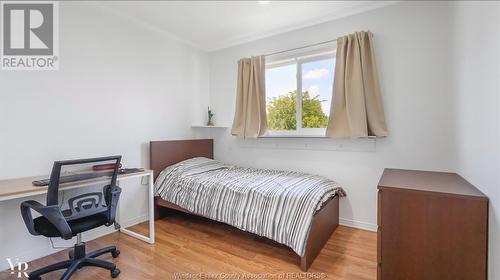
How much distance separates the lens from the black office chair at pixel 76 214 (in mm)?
1560

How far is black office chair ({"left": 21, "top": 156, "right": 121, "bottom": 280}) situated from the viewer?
5.12 ft

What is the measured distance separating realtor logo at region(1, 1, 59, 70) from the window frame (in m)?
2.46

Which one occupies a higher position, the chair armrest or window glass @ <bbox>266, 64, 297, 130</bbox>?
window glass @ <bbox>266, 64, 297, 130</bbox>

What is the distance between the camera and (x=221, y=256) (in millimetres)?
2105

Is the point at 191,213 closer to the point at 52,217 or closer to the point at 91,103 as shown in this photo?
the point at 52,217

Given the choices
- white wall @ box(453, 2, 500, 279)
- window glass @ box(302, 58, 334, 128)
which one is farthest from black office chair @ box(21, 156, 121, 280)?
white wall @ box(453, 2, 500, 279)

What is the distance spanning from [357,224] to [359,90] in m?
1.53

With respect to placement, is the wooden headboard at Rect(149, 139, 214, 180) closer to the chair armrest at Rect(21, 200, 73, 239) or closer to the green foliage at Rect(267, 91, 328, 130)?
the green foliage at Rect(267, 91, 328, 130)

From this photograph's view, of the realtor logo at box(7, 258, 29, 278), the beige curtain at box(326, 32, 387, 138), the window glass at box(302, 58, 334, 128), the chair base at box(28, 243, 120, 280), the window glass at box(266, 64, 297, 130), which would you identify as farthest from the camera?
the window glass at box(266, 64, 297, 130)

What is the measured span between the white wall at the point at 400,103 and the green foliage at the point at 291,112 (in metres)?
0.28

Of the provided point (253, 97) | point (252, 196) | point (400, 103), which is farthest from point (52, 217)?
point (400, 103)

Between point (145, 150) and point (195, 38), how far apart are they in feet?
5.92

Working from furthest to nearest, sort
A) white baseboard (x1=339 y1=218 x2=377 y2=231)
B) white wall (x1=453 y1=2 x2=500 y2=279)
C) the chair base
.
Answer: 1. white baseboard (x1=339 y1=218 x2=377 y2=231)
2. the chair base
3. white wall (x1=453 y1=2 x2=500 y2=279)

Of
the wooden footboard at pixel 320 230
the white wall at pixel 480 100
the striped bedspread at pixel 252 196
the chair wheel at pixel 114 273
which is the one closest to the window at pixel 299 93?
the striped bedspread at pixel 252 196
